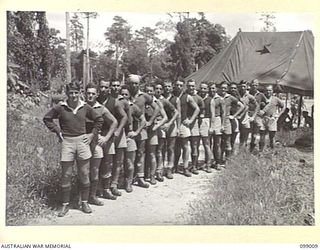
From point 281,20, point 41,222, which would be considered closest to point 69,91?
point 41,222

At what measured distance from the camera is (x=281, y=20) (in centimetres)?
252

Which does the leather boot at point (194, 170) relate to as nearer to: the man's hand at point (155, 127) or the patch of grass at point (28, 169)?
the man's hand at point (155, 127)

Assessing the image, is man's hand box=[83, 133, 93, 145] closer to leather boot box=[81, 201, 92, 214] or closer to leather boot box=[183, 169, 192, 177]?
leather boot box=[81, 201, 92, 214]

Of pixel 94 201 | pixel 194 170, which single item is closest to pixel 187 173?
pixel 194 170

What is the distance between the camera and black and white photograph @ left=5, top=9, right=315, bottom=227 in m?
2.31

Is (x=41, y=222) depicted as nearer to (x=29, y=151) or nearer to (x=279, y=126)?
(x=29, y=151)

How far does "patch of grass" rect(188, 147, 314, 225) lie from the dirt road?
7 cm

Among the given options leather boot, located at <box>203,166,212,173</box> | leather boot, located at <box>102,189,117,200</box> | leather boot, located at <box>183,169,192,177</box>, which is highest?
leather boot, located at <box>203,166,212,173</box>

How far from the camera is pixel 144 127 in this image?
258 cm

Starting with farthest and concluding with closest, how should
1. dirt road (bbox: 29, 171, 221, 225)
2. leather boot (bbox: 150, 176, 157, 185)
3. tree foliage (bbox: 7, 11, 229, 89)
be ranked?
leather boot (bbox: 150, 176, 157, 185)
tree foliage (bbox: 7, 11, 229, 89)
dirt road (bbox: 29, 171, 221, 225)

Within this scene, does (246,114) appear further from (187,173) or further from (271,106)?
(187,173)

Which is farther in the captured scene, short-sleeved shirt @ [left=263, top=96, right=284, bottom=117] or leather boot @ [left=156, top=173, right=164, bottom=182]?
short-sleeved shirt @ [left=263, top=96, right=284, bottom=117]

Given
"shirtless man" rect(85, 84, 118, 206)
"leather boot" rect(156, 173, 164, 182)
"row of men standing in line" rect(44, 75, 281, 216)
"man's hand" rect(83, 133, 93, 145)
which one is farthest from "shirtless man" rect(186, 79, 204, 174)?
"man's hand" rect(83, 133, 93, 145)

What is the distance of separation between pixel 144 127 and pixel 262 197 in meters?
0.74
